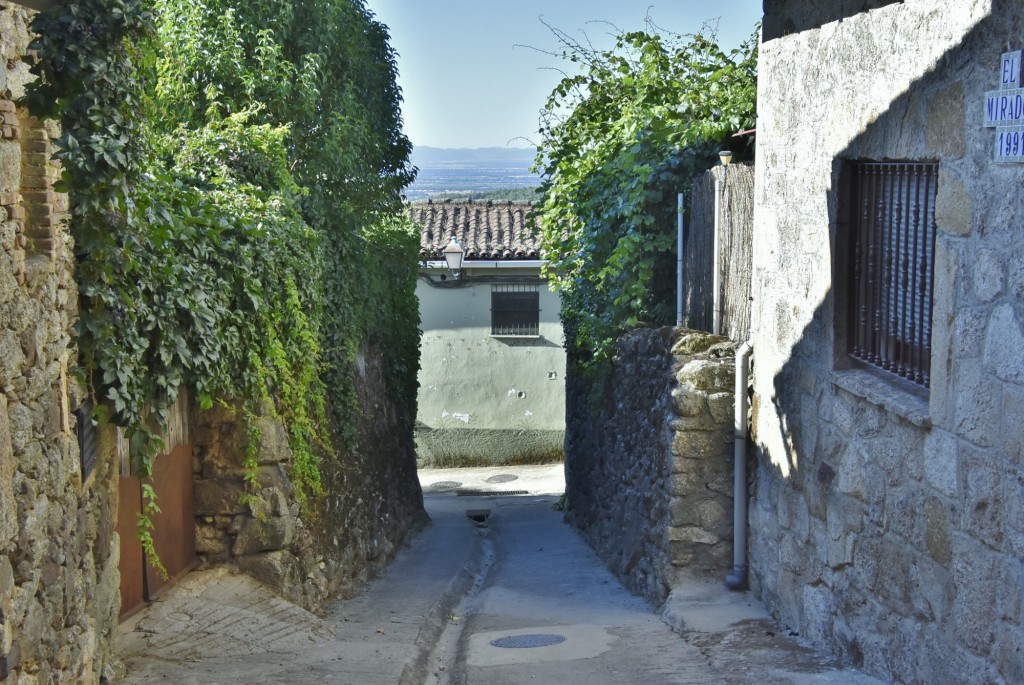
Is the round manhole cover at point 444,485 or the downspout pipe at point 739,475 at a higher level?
the downspout pipe at point 739,475

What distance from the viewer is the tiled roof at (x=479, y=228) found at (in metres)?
21.8

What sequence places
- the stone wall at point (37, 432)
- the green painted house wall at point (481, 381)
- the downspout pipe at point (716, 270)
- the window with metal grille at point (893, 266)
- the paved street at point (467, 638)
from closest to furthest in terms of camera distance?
the stone wall at point (37, 432) → the window with metal grille at point (893, 266) → the paved street at point (467, 638) → the downspout pipe at point (716, 270) → the green painted house wall at point (481, 381)

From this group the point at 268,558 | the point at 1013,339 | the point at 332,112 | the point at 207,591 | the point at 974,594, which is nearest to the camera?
the point at 1013,339

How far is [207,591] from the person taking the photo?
7379 millimetres

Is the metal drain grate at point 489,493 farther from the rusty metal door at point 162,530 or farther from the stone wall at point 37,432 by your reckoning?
the stone wall at point 37,432

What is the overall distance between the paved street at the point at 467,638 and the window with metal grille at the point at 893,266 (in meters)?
1.64

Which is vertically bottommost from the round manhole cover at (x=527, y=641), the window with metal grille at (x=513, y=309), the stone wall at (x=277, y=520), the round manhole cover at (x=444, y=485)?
the round manhole cover at (x=444, y=485)

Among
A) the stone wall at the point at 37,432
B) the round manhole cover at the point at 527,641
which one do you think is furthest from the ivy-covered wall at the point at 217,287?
the round manhole cover at the point at 527,641

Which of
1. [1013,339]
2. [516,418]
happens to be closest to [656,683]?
[1013,339]

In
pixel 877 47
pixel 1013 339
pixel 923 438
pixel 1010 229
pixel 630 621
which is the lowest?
pixel 630 621

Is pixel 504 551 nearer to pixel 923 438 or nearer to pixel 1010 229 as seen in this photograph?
pixel 923 438

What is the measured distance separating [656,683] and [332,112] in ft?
22.6

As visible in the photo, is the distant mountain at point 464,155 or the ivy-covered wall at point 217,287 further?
the distant mountain at point 464,155

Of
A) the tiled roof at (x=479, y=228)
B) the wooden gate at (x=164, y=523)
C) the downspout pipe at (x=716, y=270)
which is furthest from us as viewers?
the tiled roof at (x=479, y=228)
